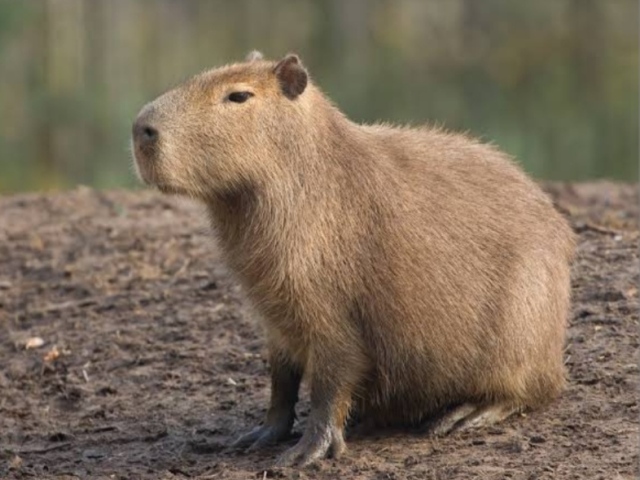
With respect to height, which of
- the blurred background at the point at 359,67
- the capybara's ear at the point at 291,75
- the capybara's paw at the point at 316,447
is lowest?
the capybara's paw at the point at 316,447

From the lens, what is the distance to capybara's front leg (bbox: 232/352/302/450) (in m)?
6.05

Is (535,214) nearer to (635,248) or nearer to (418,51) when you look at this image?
(635,248)

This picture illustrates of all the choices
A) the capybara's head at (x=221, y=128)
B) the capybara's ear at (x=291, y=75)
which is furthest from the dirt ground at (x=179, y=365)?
the capybara's ear at (x=291, y=75)

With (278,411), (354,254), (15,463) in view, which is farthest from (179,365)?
(354,254)

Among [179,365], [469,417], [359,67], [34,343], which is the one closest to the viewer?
[469,417]

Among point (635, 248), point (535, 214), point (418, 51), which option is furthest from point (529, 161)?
point (535, 214)

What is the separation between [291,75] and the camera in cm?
575

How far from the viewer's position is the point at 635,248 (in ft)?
25.3

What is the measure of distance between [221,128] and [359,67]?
62.5 feet

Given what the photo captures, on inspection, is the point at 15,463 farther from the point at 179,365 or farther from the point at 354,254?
the point at 354,254

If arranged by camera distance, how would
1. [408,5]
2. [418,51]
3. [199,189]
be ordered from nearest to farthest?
[199,189]
[418,51]
[408,5]

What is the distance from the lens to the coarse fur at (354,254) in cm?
565

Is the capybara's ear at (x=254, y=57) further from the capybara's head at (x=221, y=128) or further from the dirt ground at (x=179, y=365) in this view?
the dirt ground at (x=179, y=365)

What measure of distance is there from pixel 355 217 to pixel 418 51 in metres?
20.4
